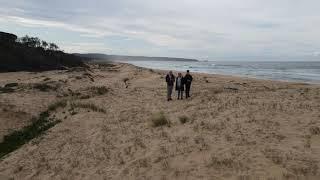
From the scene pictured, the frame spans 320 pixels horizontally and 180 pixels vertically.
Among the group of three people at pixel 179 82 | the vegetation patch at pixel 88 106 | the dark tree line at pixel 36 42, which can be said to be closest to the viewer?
the vegetation patch at pixel 88 106

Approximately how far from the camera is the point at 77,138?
15.5 metres

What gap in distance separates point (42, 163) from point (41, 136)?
3410mm

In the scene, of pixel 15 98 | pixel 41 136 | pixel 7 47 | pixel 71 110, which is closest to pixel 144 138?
pixel 41 136

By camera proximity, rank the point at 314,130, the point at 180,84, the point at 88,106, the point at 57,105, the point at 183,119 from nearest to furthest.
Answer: the point at 314,130, the point at 183,119, the point at 88,106, the point at 57,105, the point at 180,84

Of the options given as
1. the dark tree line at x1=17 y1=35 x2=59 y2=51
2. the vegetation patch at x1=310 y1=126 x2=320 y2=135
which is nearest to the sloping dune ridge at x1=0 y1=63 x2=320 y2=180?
the vegetation patch at x1=310 y1=126 x2=320 y2=135

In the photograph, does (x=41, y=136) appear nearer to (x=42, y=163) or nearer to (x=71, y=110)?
(x=42, y=163)

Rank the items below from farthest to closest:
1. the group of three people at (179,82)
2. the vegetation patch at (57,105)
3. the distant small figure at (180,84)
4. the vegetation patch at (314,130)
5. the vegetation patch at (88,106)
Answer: the distant small figure at (180,84)
the group of three people at (179,82)
the vegetation patch at (57,105)
the vegetation patch at (88,106)
the vegetation patch at (314,130)

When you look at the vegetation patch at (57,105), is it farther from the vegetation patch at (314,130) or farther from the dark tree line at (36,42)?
the dark tree line at (36,42)

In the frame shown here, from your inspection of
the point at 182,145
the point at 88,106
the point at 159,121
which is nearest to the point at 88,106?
the point at 88,106

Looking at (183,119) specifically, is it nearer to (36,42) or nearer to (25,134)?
(25,134)

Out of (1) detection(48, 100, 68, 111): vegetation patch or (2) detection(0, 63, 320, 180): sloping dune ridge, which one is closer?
(2) detection(0, 63, 320, 180): sloping dune ridge

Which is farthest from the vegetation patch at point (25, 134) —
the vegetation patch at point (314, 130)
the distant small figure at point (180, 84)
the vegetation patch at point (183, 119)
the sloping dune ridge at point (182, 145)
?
the vegetation patch at point (314, 130)

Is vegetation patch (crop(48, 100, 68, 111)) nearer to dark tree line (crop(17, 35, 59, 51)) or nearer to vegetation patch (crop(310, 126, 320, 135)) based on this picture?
vegetation patch (crop(310, 126, 320, 135))

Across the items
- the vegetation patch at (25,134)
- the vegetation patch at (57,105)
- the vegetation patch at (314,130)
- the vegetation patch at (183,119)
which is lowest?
the vegetation patch at (25,134)
